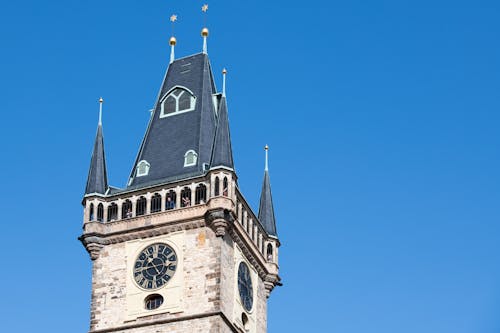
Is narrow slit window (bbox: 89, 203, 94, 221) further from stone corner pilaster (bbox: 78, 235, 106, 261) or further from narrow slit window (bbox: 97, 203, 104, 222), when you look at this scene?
stone corner pilaster (bbox: 78, 235, 106, 261)

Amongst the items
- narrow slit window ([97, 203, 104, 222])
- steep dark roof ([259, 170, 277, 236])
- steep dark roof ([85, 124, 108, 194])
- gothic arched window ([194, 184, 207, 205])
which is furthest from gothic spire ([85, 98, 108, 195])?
steep dark roof ([259, 170, 277, 236])

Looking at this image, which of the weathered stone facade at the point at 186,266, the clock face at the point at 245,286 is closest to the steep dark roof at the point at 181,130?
the weathered stone facade at the point at 186,266

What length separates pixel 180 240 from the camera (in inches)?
2361

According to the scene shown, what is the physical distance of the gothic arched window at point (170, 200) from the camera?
61281mm

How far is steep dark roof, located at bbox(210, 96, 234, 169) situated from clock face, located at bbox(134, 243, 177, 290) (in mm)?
4334

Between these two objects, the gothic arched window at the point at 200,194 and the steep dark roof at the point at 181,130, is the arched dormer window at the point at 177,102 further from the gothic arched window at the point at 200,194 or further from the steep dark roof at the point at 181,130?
the gothic arched window at the point at 200,194

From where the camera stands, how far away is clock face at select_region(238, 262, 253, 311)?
2391 inches

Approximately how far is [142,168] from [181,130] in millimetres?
2701

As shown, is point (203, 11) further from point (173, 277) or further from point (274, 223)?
point (173, 277)

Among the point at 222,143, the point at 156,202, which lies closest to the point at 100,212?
the point at 156,202

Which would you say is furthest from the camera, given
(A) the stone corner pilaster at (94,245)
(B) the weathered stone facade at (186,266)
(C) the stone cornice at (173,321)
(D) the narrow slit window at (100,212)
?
(D) the narrow slit window at (100,212)

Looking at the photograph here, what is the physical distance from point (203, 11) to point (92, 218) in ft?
44.6

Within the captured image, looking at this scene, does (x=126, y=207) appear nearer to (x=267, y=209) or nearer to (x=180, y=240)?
(x=180, y=240)

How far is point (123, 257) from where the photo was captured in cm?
6059
